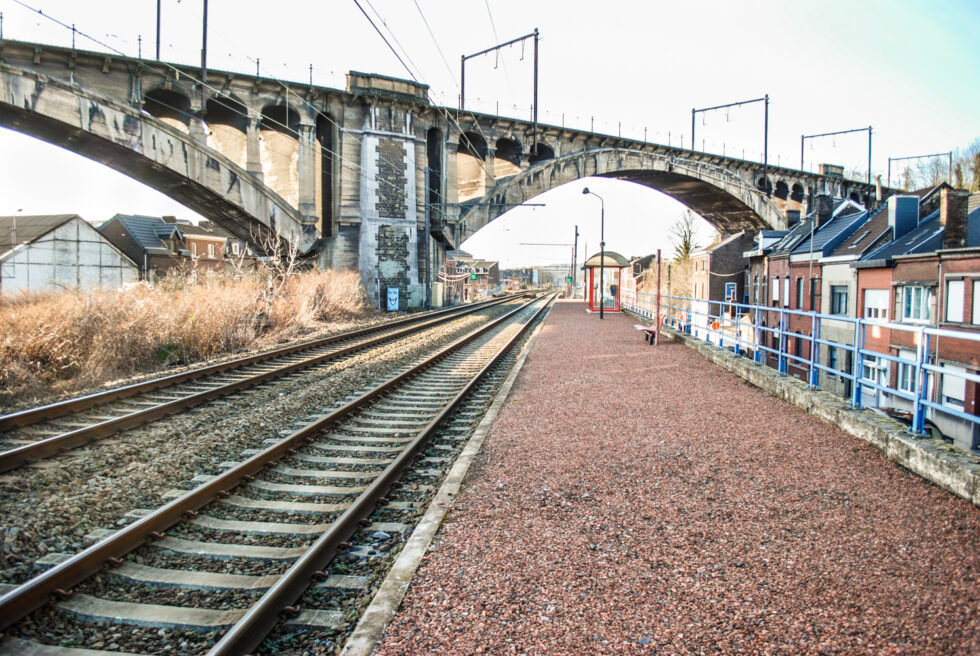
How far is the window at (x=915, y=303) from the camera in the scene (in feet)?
73.3

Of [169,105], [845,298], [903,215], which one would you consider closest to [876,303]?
[845,298]

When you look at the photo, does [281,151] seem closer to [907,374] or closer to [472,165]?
[472,165]

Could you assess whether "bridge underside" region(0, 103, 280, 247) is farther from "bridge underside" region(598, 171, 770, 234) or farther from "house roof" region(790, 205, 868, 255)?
"house roof" region(790, 205, 868, 255)

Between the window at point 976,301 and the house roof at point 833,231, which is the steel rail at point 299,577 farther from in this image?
the house roof at point 833,231

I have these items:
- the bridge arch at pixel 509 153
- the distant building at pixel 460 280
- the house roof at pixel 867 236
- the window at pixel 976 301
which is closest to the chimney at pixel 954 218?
the window at pixel 976 301

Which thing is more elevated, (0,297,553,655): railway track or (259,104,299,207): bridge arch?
(259,104,299,207): bridge arch

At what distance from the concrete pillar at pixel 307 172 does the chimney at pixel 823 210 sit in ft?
84.0

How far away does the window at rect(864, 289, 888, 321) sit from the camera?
80.9 feet

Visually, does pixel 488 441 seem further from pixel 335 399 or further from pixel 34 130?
pixel 34 130

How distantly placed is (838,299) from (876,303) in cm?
349

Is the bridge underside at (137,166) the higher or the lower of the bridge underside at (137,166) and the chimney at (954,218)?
the higher

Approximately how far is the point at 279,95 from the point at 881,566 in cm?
2963

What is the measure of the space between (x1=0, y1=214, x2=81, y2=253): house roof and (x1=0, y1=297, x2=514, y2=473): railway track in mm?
29107

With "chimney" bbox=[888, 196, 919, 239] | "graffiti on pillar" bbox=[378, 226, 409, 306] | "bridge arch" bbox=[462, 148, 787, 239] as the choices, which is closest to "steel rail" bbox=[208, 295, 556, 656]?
"graffiti on pillar" bbox=[378, 226, 409, 306]
